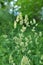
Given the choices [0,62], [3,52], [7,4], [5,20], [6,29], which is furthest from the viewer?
[7,4]

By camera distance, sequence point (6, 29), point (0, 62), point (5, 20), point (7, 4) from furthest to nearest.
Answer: point (7, 4), point (5, 20), point (6, 29), point (0, 62)

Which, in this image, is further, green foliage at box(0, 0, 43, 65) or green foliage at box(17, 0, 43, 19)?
green foliage at box(17, 0, 43, 19)

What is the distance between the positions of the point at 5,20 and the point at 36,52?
1792 millimetres

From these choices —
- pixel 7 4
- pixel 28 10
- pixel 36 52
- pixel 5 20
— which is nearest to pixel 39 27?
pixel 28 10

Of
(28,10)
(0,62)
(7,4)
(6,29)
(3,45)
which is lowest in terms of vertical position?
(0,62)

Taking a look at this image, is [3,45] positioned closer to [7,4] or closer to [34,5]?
[34,5]

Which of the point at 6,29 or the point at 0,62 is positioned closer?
the point at 0,62

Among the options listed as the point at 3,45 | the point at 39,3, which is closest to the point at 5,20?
the point at 39,3

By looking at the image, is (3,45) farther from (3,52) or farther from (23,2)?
(23,2)

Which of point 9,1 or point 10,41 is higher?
point 9,1

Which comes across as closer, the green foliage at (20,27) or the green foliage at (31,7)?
the green foliage at (20,27)

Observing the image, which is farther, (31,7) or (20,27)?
(31,7)

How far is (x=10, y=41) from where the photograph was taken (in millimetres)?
3811

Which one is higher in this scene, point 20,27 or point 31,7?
point 31,7
